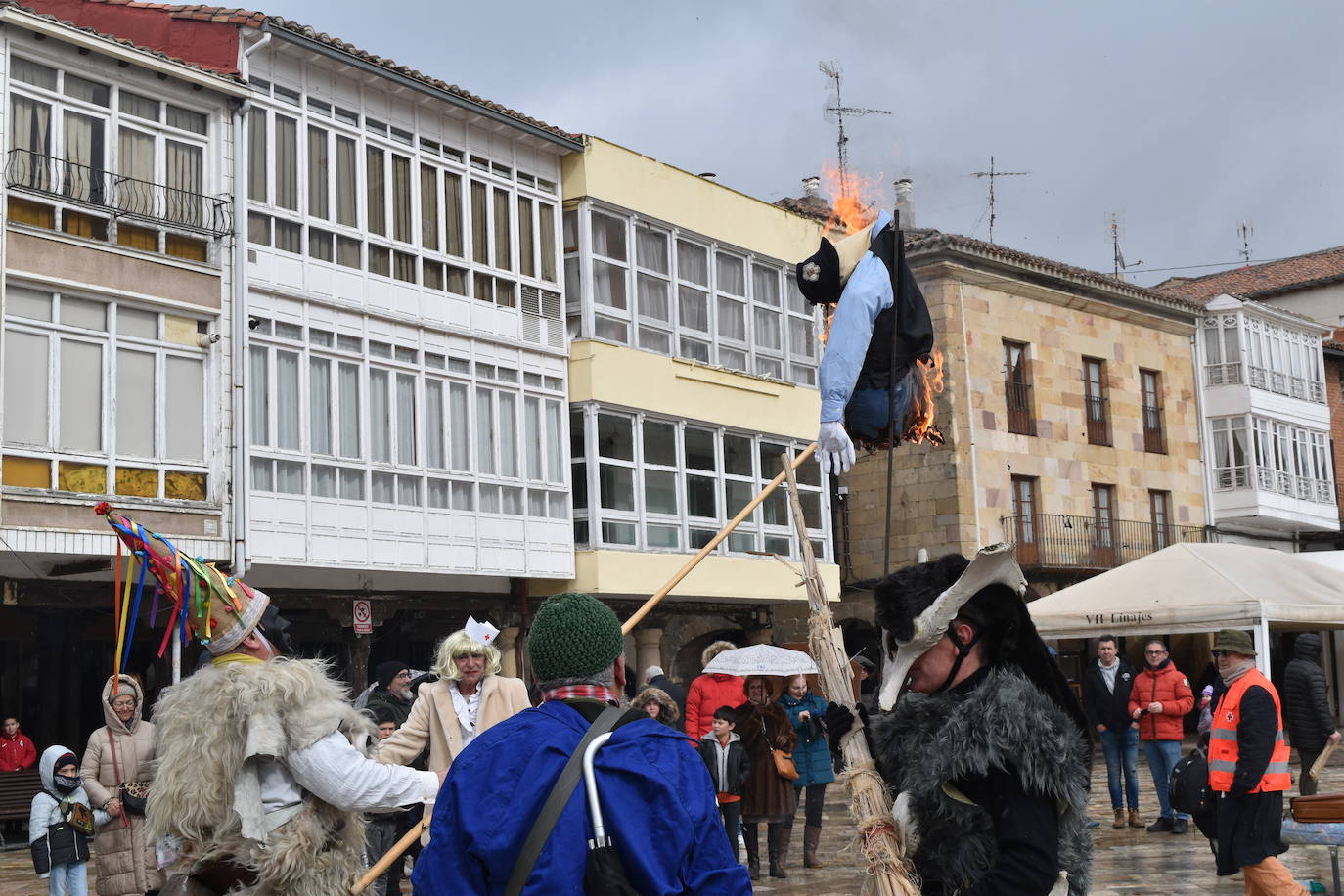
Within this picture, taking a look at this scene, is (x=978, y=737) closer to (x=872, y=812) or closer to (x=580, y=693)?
(x=872, y=812)

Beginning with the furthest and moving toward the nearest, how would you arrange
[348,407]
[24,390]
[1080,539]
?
[1080,539] < [348,407] < [24,390]

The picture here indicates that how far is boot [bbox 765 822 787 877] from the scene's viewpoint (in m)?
13.3

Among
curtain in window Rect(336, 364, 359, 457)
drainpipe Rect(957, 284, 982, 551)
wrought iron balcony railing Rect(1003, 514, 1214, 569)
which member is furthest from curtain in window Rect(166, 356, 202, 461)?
wrought iron balcony railing Rect(1003, 514, 1214, 569)

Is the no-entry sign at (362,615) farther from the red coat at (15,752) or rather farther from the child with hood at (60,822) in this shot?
the child with hood at (60,822)

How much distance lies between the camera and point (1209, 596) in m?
15.7

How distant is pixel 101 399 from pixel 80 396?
0.75ft

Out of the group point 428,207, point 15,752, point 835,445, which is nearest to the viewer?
point 835,445

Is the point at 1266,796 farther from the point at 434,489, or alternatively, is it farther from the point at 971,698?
the point at 434,489

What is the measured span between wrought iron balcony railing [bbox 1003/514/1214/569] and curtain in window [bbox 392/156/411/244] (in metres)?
16.2

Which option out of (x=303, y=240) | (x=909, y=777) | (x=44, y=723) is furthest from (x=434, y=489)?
(x=909, y=777)

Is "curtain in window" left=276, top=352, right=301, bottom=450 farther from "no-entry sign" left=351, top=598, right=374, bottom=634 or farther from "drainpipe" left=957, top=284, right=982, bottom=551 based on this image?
"drainpipe" left=957, top=284, right=982, bottom=551

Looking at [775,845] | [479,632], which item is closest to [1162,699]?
[775,845]

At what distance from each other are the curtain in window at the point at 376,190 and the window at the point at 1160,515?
22.4m

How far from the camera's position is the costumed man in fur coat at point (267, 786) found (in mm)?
5379
